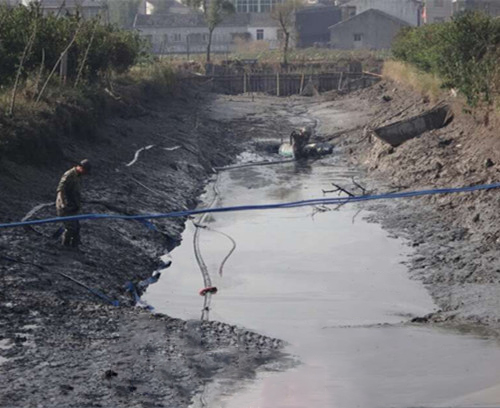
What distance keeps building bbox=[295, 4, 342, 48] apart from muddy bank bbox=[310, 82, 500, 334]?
6304 cm

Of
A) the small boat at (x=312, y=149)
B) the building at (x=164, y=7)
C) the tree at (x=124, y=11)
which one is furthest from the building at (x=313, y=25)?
the small boat at (x=312, y=149)

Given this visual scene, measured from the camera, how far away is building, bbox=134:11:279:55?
98.2 metres

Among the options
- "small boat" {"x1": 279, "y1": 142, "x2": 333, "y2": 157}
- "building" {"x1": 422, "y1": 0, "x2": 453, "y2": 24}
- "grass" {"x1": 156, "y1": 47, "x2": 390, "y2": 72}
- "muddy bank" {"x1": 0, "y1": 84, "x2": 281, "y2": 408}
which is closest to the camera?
"muddy bank" {"x1": 0, "y1": 84, "x2": 281, "y2": 408}

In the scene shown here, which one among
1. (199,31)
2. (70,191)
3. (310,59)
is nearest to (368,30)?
(199,31)

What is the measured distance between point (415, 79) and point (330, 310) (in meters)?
27.2

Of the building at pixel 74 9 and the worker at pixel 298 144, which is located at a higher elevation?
Result: the building at pixel 74 9

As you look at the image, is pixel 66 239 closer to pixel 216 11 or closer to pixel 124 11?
pixel 216 11

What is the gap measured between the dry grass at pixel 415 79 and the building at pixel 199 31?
4590 centimetres

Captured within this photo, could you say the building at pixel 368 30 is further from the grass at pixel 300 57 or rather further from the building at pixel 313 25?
the grass at pixel 300 57

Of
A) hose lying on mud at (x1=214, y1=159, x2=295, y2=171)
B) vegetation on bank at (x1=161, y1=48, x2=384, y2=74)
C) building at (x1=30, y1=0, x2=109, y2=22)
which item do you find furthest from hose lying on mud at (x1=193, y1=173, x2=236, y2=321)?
vegetation on bank at (x1=161, y1=48, x2=384, y2=74)

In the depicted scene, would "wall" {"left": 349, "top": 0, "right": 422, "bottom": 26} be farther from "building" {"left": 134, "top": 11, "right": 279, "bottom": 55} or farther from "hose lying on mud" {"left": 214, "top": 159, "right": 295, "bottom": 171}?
"hose lying on mud" {"left": 214, "top": 159, "right": 295, "bottom": 171}

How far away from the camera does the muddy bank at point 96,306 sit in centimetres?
1091

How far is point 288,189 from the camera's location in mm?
28406

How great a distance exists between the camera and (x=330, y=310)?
15633mm
